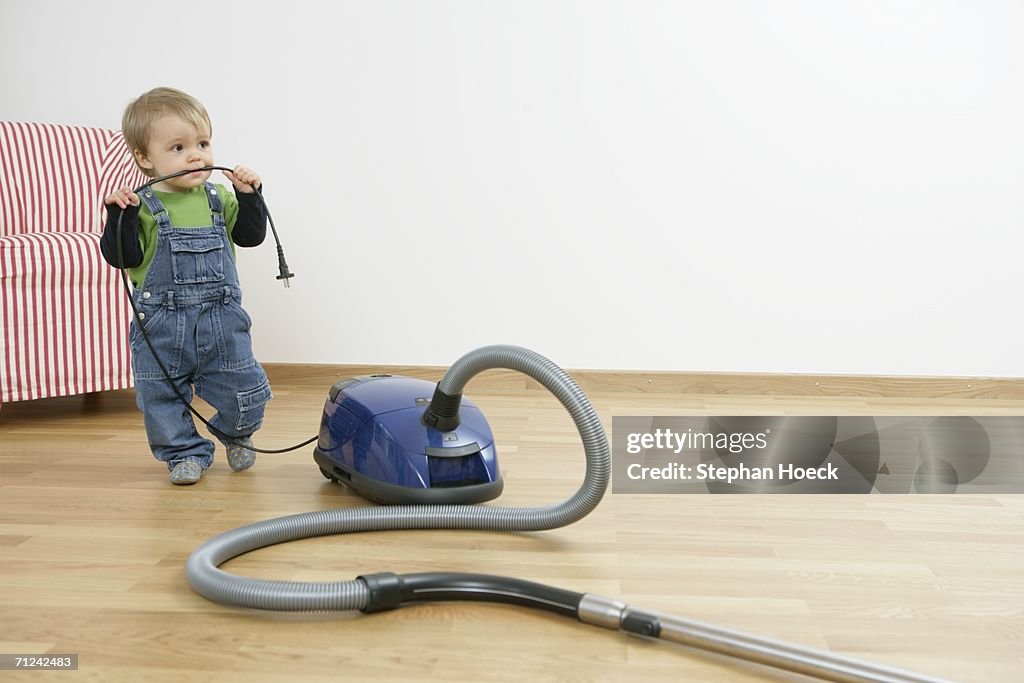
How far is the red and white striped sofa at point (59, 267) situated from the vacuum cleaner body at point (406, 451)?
109 cm

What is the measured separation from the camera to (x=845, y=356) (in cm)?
312

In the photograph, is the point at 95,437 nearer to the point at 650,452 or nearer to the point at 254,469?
the point at 254,469

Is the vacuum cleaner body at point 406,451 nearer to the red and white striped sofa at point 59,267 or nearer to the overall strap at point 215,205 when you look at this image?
the overall strap at point 215,205

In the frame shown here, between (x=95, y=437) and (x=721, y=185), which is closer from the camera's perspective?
(x=95, y=437)

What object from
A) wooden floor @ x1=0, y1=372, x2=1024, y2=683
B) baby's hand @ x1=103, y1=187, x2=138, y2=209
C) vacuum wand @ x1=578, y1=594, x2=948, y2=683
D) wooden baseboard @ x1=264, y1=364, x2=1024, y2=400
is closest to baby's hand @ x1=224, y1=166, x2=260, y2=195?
baby's hand @ x1=103, y1=187, x2=138, y2=209

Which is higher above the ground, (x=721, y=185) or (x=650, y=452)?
(x=721, y=185)

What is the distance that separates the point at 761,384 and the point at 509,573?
182cm

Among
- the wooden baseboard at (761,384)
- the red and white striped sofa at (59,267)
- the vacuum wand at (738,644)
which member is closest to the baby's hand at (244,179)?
the red and white striped sofa at (59,267)

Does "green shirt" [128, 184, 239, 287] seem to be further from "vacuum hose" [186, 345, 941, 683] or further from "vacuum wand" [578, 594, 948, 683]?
"vacuum wand" [578, 594, 948, 683]

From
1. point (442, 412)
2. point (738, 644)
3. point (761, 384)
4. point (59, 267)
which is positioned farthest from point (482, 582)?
point (761, 384)

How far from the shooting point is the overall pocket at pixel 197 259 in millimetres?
1955

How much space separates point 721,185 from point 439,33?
958 millimetres

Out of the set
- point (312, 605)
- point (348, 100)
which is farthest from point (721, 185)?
point (312, 605)

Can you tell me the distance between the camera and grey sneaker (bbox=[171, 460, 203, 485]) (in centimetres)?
195
